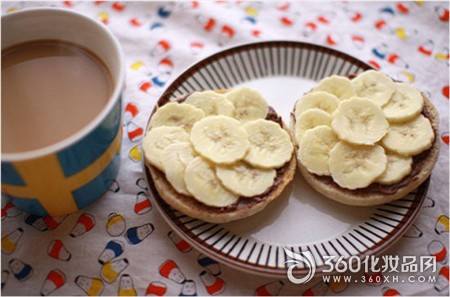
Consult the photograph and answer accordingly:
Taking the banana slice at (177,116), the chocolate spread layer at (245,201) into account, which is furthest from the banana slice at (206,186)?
the banana slice at (177,116)

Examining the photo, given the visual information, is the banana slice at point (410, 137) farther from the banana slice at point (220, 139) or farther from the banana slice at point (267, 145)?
the banana slice at point (220, 139)

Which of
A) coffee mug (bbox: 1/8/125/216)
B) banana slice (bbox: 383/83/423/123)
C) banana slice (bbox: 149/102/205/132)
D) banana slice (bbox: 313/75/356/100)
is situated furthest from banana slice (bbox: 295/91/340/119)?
coffee mug (bbox: 1/8/125/216)

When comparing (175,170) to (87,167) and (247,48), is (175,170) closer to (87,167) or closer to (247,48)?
(87,167)

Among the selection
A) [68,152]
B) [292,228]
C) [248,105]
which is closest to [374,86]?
[248,105]

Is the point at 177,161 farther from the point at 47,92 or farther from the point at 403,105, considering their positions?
the point at 403,105

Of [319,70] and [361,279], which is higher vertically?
[319,70]

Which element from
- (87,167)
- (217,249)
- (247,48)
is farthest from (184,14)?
(217,249)

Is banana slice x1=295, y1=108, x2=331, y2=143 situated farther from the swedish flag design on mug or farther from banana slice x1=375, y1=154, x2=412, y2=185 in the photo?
the swedish flag design on mug
